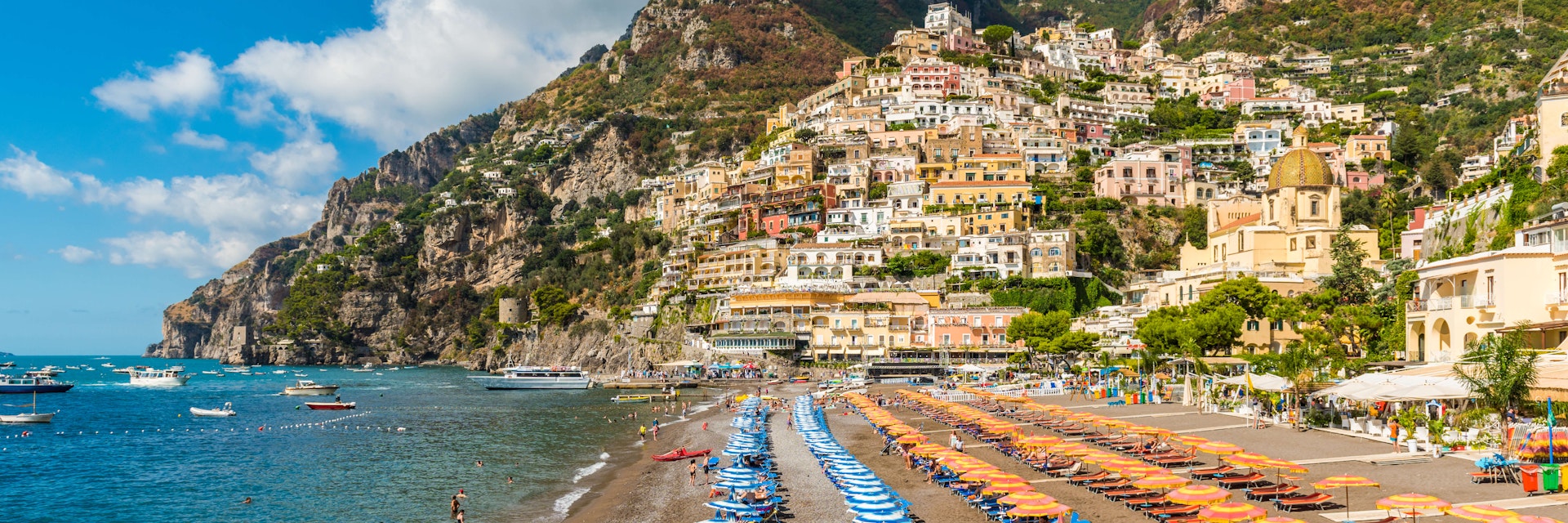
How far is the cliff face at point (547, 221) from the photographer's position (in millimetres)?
125688

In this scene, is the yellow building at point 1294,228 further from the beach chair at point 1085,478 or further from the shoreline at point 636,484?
the beach chair at point 1085,478

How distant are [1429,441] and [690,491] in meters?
18.6

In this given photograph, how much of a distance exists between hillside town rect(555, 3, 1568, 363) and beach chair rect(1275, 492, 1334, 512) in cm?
1988

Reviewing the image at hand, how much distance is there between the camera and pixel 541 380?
278 feet

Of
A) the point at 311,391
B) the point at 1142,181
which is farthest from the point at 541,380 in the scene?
the point at 1142,181

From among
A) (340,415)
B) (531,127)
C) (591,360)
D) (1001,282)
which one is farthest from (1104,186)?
(531,127)

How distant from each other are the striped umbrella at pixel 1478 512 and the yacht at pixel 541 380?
234ft

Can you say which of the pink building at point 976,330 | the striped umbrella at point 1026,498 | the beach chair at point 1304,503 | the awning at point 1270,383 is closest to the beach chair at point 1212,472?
the beach chair at point 1304,503

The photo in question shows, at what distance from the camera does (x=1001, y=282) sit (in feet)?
270

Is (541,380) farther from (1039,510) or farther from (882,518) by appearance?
(1039,510)

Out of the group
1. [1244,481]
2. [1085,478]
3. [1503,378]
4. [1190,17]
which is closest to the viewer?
[1244,481]

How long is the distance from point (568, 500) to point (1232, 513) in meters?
18.9

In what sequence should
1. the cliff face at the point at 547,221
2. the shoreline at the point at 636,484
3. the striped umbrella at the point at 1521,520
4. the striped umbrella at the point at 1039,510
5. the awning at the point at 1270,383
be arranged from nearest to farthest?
the striped umbrella at the point at 1521,520 → the striped umbrella at the point at 1039,510 → the shoreline at the point at 636,484 → the awning at the point at 1270,383 → the cliff face at the point at 547,221

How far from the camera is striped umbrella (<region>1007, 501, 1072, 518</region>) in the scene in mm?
20812
